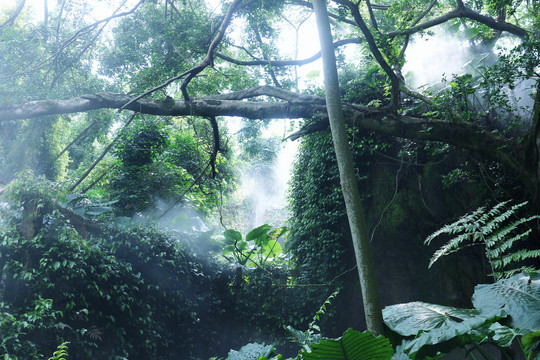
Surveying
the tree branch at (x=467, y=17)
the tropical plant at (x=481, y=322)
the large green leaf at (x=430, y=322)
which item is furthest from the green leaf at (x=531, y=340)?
the tree branch at (x=467, y=17)

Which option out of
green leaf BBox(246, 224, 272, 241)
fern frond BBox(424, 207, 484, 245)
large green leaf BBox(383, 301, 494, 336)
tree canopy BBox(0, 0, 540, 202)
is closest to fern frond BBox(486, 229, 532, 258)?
fern frond BBox(424, 207, 484, 245)

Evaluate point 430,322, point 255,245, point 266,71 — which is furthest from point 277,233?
point 430,322

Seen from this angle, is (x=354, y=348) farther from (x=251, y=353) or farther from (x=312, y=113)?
(x=312, y=113)

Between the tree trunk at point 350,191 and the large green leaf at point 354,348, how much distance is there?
1.17 m

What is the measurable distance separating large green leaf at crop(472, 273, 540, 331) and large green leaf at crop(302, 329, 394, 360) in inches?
32.8

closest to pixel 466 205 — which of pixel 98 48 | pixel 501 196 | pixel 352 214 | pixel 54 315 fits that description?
pixel 501 196

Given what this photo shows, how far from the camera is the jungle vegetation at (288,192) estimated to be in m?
3.86

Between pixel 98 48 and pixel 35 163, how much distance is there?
12.0 ft

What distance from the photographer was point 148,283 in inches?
204

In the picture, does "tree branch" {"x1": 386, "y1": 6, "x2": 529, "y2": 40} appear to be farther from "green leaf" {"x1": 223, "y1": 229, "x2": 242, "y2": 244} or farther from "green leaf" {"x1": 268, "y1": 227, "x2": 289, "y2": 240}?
"green leaf" {"x1": 223, "y1": 229, "x2": 242, "y2": 244}

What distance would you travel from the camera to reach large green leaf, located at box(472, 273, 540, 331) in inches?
64.6

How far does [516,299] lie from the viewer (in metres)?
1.81

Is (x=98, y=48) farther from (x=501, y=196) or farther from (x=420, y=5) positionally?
(x=501, y=196)

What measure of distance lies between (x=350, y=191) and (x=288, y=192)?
527 centimetres
